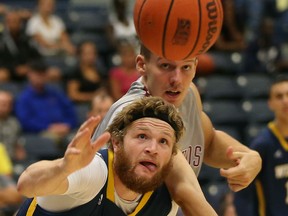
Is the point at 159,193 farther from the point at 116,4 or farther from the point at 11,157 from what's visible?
the point at 116,4

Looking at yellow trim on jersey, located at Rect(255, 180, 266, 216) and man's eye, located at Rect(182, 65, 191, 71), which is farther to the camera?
yellow trim on jersey, located at Rect(255, 180, 266, 216)

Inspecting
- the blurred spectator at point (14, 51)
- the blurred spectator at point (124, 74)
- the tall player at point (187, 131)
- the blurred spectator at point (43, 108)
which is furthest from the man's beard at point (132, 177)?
the blurred spectator at point (14, 51)

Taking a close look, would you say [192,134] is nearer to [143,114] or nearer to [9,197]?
[143,114]

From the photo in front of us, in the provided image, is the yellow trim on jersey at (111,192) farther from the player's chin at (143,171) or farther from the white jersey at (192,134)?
the white jersey at (192,134)

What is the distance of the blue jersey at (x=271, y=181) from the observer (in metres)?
5.86

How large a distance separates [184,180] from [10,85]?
521 cm

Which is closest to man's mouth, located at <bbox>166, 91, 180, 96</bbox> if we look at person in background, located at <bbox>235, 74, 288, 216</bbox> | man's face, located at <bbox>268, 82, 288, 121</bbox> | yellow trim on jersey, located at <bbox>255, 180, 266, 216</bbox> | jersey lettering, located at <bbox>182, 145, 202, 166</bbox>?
jersey lettering, located at <bbox>182, 145, 202, 166</bbox>

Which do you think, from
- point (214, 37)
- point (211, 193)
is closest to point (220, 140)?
point (214, 37)

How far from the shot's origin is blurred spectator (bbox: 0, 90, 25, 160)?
7434 millimetres

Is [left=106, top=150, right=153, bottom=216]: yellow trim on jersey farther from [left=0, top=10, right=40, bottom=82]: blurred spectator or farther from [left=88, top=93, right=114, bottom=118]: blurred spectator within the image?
[left=0, top=10, right=40, bottom=82]: blurred spectator

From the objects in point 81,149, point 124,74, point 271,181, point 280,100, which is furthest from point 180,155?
point 124,74

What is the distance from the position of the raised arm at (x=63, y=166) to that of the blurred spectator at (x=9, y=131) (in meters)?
4.51

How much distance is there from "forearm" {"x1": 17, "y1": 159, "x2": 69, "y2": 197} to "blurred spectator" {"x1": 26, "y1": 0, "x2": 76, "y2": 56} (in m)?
6.61

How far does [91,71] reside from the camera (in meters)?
9.04
